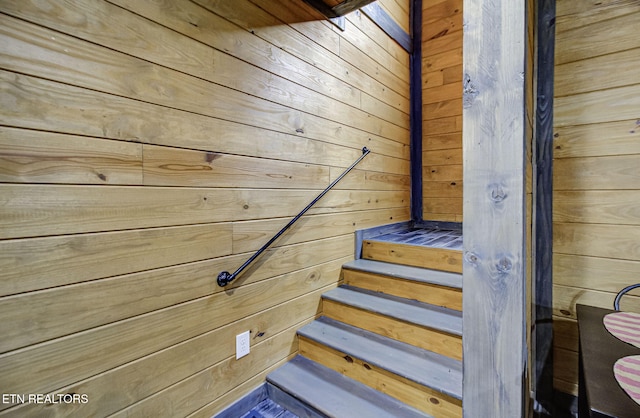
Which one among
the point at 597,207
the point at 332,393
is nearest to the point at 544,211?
the point at 597,207

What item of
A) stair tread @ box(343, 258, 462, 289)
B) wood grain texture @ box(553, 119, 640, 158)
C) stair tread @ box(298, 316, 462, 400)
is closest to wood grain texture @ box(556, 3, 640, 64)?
wood grain texture @ box(553, 119, 640, 158)

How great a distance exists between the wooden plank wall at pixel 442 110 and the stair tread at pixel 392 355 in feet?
5.80

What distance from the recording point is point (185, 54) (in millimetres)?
1228

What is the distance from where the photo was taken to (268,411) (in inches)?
59.3

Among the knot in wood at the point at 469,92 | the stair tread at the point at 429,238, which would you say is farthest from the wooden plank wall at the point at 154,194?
the knot in wood at the point at 469,92

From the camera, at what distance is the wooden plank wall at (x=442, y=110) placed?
2.88 metres

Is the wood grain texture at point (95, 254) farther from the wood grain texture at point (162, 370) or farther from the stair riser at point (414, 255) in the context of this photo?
the stair riser at point (414, 255)

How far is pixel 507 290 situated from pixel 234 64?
1.54m

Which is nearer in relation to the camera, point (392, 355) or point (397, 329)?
point (392, 355)

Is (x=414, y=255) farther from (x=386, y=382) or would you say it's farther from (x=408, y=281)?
(x=386, y=382)

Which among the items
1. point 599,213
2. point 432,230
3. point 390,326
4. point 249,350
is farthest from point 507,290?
point 432,230

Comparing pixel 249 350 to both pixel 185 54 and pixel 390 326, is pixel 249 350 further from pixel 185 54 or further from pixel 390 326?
pixel 185 54

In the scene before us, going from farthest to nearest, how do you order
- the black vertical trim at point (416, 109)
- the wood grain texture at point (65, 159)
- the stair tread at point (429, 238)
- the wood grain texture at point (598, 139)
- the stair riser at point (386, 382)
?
the black vertical trim at point (416, 109) < the stair tread at point (429, 238) < the wood grain texture at point (598, 139) < the stair riser at point (386, 382) < the wood grain texture at point (65, 159)

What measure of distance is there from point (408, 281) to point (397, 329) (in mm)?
343
